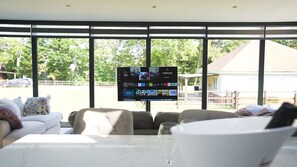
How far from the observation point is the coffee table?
3.17 feet

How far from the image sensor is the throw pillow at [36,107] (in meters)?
4.69

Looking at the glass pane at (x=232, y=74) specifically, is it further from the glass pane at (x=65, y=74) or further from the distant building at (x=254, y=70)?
the glass pane at (x=65, y=74)

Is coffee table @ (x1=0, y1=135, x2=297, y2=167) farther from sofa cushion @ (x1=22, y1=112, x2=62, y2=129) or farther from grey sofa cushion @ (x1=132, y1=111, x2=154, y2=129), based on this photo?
Result: sofa cushion @ (x1=22, y1=112, x2=62, y2=129)

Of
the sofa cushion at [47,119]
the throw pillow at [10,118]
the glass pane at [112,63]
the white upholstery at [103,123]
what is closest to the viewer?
the white upholstery at [103,123]

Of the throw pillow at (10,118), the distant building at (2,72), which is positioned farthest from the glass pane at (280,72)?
the distant building at (2,72)

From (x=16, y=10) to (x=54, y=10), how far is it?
72 cm

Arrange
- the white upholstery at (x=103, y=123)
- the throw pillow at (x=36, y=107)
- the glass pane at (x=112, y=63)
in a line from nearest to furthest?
1. the white upholstery at (x=103, y=123)
2. the throw pillow at (x=36, y=107)
3. the glass pane at (x=112, y=63)

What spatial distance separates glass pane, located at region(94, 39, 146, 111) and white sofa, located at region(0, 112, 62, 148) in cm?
124

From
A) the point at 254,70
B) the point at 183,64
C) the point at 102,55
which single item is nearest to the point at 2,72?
the point at 102,55

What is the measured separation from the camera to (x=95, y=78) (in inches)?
223

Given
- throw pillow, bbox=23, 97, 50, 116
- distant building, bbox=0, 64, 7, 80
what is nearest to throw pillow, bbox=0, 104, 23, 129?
throw pillow, bbox=23, 97, 50, 116

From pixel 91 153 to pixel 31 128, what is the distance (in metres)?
2.95

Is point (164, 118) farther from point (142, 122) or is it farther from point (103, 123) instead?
point (103, 123)

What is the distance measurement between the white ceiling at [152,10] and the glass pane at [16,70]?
74 cm
